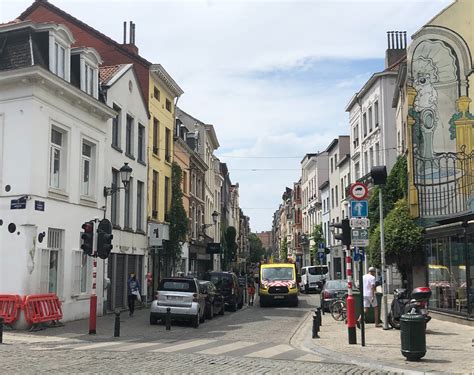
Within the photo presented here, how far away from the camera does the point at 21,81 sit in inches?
713

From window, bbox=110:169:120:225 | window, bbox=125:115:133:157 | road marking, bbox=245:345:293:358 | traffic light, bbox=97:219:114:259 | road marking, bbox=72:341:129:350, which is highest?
window, bbox=125:115:133:157

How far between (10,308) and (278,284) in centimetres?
1631

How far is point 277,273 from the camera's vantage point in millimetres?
32094

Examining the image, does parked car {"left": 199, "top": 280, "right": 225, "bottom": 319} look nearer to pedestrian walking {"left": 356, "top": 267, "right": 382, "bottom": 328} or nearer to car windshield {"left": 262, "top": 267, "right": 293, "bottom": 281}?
pedestrian walking {"left": 356, "top": 267, "right": 382, "bottom": 328}

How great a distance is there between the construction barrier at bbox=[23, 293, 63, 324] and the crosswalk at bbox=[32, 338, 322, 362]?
3071 millimetres

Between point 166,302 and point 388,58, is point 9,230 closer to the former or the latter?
point 166,302

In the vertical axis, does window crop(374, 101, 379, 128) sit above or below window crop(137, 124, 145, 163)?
above

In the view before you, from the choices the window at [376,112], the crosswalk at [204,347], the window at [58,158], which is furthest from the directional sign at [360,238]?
the window at [376,112]

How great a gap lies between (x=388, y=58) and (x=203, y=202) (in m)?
17.9

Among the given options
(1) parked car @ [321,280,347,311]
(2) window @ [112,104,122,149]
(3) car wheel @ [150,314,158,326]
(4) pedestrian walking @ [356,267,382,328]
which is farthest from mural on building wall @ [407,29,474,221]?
(2) window @ [112,104,122,149]

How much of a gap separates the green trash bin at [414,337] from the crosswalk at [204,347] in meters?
1.80

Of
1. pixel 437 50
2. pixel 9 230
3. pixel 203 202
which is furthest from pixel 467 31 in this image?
pixel 203 202

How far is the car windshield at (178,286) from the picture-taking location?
19562 mm

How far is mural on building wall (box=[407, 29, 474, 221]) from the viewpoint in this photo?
2431 cm
